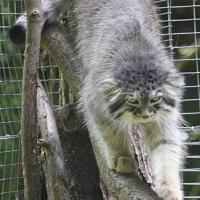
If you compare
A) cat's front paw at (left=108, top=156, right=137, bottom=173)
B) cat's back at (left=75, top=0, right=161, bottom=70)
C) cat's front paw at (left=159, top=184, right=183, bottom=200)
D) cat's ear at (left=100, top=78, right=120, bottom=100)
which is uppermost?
cat's back at (left=75, top=0, right=161, bottom=70)

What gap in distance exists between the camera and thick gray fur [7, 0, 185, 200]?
230cm

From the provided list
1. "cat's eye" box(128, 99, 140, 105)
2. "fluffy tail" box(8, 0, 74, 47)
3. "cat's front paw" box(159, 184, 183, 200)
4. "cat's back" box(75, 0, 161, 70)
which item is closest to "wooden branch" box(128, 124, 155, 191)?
"cat's front paw" box(159, 184, 183, 200)

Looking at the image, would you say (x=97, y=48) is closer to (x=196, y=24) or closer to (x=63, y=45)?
(x=63, y=45)

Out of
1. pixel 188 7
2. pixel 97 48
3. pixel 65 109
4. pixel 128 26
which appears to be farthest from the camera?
pixel 188 7

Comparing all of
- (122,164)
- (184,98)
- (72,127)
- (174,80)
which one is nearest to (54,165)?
(72,127)

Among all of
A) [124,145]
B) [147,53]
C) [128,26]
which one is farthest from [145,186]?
[128,26]

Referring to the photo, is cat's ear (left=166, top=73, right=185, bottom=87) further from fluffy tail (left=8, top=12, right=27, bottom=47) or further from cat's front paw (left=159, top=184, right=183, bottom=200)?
fluffy tail (left=8, top=12, right=27, bottom=47)

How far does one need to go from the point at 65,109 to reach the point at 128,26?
98 centimetres

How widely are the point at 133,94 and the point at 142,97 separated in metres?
0.06

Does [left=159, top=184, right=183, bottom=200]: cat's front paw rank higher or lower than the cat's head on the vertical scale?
lower

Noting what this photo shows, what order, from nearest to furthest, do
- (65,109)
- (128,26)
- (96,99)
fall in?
(96,99) → (128,26) → (65,109)

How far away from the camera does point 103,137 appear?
2.66m

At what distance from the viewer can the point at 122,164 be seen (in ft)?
8.13

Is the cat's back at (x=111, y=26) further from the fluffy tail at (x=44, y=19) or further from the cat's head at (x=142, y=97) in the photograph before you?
the cat's head at (x=142, y=97)
